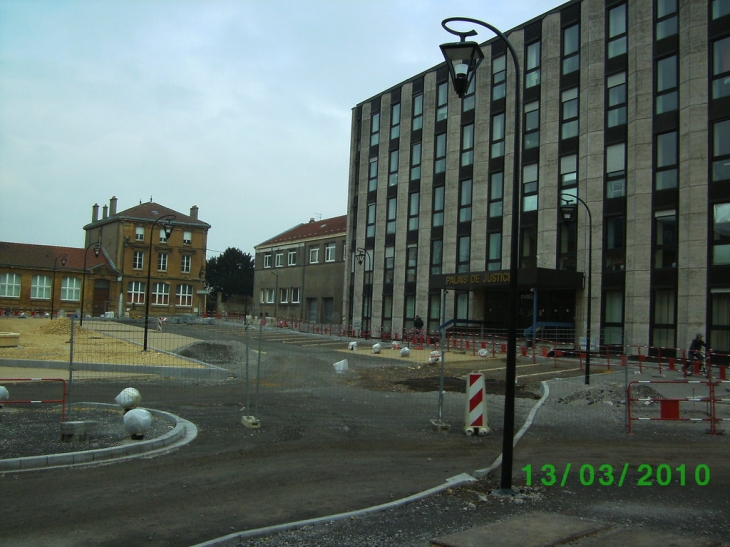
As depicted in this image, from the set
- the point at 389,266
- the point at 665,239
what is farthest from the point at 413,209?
the point at 665,239

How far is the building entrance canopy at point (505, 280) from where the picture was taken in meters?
33.2

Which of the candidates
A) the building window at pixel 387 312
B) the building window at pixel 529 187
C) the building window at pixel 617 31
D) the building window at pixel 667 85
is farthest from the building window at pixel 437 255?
the building window at pixel 667 85

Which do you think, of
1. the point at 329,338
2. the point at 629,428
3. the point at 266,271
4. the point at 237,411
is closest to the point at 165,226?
the point at 329,338

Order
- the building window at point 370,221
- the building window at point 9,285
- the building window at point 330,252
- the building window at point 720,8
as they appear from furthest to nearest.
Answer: the building window at point 9,285
the building window at point 330,252
the building window at point 370,221
the building window at point 720,8

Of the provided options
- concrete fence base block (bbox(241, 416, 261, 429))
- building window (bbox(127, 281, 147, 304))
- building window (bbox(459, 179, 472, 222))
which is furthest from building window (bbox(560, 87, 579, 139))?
building window (bbox(127, 281, 147, 304))

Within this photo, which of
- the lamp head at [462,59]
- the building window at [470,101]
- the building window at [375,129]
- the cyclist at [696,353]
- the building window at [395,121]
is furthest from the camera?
the building window at [375,129]

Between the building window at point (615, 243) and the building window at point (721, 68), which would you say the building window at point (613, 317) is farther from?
the building window at point (721, 68)

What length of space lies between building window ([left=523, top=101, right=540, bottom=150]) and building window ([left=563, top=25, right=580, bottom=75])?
270cm

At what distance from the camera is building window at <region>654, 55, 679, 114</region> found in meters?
→ 31.3

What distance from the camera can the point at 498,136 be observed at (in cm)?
4125

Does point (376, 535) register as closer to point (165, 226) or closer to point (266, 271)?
point (165, 226)

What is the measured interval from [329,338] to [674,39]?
2755 cm

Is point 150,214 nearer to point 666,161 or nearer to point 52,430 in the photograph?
point 666,161
